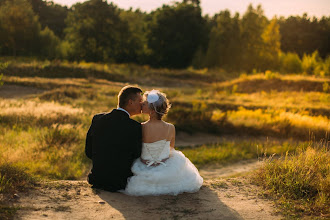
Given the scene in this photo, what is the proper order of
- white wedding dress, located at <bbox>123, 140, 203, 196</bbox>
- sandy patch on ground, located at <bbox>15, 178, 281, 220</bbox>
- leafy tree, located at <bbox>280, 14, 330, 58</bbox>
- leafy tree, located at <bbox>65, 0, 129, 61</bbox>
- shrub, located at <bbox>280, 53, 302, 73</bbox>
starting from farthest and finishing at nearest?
leafy tree, located at <bbox>280, 14, 330, 58</bbox>, leafy tree, located at <bbox>65, 0, 129, 61</bbox>, shrub, located at <bbox>280, 53, 302, 73</bbox>, white wedding dress, located at <bbox>123, 140, 203, 196</bbox>, sandy patch on ground, located at <bbox>15, 178, 281, 220</bbox>

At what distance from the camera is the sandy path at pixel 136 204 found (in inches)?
180

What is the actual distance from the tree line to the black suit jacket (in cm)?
2873

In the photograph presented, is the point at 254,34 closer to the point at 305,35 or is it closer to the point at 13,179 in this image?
the point at 305,35

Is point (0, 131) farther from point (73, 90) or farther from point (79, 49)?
point (79, 49)

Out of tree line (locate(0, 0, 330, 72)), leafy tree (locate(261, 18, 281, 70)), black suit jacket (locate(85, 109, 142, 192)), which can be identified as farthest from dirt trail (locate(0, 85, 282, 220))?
leafy tree (locate(261, 18, 281, 70))

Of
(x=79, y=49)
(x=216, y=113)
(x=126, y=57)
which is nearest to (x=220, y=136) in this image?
(x=216, y=113)

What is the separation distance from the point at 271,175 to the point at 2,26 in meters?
32.4

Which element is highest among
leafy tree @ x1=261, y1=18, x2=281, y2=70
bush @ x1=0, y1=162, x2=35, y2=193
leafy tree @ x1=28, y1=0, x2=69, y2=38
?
leafy tree @ x1=28, y1=0, x2=69, y2=38

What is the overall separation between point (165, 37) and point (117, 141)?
157 ft

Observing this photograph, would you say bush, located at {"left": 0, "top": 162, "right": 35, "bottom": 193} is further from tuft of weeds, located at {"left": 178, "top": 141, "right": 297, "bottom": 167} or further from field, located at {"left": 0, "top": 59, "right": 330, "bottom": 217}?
tuft of weeds, located at {"left": 178, "top": 141, "right": 297, "bottom": 167}

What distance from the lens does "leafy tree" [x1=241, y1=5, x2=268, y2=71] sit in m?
42.7

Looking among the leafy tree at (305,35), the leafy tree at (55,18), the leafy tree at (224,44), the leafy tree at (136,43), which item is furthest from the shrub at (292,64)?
the leafy tree at (55,18)

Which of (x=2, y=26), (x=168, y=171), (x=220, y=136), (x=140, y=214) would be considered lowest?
(x=220, y=136)

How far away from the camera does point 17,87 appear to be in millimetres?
21938
